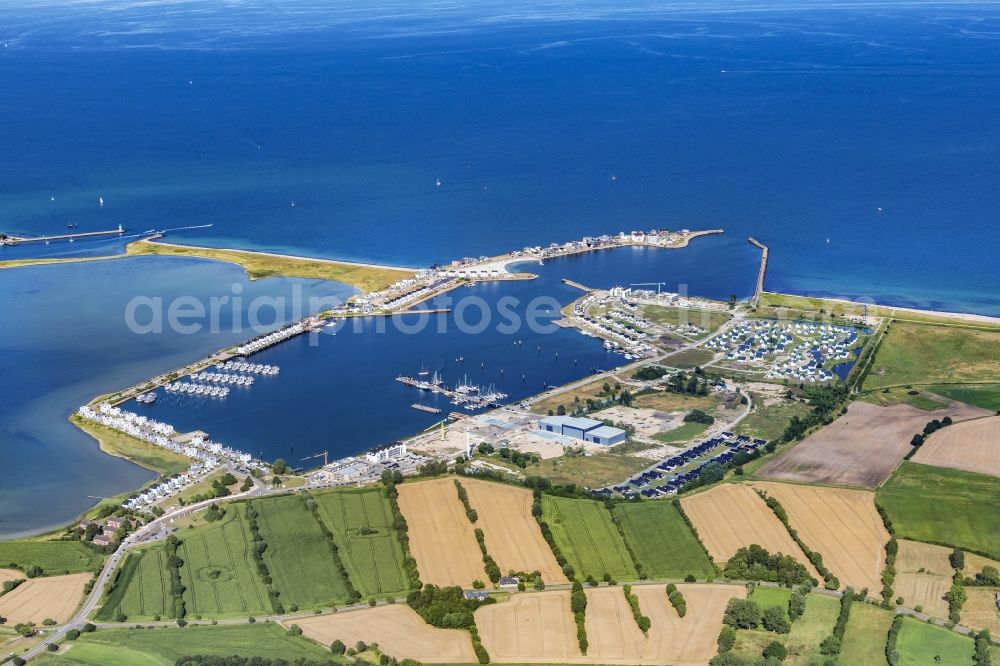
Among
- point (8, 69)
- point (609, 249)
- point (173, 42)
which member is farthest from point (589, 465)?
point (173, 42)

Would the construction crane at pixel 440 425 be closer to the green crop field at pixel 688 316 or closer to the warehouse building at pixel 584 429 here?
the warehouse building at pixel 584 429

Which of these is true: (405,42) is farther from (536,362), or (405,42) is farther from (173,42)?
(536,362)

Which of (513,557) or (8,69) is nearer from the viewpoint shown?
(513,557)

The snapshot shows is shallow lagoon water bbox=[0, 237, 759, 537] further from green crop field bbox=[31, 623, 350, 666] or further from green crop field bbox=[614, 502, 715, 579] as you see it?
green crop field bbox=[614, 502, 715, 579]

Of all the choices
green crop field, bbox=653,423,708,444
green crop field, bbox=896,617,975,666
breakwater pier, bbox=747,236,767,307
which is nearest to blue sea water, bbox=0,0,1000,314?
breakwater pier, bbox=747,236,767,307

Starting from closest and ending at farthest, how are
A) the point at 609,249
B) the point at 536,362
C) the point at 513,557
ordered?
the point at 513,557 < the point at 536,362 < the point at 609,249

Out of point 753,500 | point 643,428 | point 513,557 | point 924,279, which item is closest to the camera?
point 513,557

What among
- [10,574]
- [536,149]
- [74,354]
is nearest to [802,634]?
[10,574]
